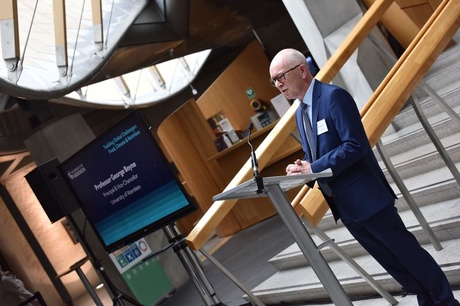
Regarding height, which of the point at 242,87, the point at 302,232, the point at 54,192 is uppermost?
the point at 242,87

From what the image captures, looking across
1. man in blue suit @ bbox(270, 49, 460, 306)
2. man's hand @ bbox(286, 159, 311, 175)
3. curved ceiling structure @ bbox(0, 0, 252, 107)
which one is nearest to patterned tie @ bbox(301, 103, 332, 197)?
man in blue suit @ bbox(270, 49, 460, 306)

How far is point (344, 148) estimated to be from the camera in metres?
3.22

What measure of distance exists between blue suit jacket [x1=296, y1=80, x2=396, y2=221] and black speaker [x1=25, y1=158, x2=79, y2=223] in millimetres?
4385

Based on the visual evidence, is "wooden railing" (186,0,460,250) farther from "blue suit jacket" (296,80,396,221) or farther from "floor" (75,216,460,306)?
"floor" (75,216,460,306)

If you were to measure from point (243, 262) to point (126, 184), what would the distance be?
Result: 3905mm

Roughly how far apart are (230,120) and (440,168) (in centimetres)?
958

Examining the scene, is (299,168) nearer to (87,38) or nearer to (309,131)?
(309,131)

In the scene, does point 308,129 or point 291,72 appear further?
point 308,129

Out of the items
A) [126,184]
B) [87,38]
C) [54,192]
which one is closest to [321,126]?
[126,184]

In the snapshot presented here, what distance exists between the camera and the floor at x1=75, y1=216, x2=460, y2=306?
8023 millimetres

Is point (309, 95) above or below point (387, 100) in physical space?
above

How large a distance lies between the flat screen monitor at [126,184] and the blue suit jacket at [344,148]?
2.42 metres

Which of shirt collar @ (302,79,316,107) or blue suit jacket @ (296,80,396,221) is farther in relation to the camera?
shirt collar @ (302,79,316,107)

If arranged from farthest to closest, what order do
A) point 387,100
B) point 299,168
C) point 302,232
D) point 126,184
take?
point 126,184, point 387,100, point 299,168, point 302,232
